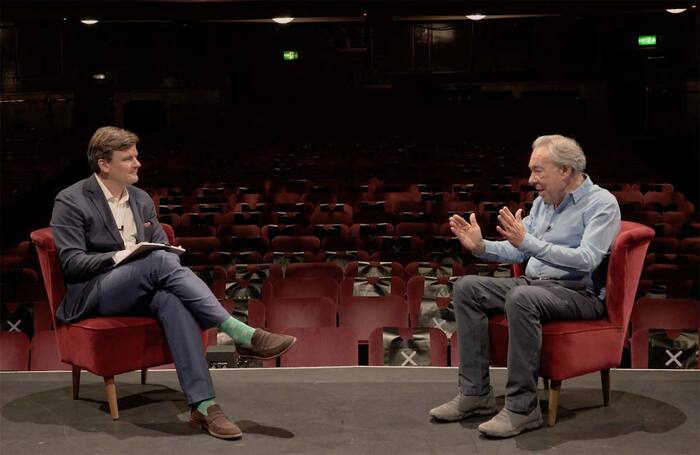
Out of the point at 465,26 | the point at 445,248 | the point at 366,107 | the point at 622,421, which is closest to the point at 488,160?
the point at 366,107

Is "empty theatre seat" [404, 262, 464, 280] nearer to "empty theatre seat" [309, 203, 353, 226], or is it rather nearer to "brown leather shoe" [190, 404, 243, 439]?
"empty theatre seat" [309, 203, 353, 226]

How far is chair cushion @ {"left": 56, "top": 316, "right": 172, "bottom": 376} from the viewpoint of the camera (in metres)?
2.50

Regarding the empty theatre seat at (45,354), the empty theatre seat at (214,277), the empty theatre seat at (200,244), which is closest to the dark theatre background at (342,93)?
the empty theatre seat at (200,244)

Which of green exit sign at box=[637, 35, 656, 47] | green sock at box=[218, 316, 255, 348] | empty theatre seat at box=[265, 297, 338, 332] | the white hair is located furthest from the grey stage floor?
green exit sign at box=[637, 35, 656, 47]

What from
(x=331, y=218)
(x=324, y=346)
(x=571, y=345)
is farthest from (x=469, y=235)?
(x=331, y=218)

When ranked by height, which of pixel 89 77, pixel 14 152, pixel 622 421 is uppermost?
pixel 89 77

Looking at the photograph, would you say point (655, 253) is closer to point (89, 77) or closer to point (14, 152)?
point (14, 152)

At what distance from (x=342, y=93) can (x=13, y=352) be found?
35.5ft

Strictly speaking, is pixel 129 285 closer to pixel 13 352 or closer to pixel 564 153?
pixel 13 352

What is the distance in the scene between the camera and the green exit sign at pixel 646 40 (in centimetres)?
1334

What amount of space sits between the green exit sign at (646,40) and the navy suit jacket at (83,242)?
1235cm

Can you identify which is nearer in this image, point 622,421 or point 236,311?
point 622,421

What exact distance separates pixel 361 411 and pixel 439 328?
0.96m

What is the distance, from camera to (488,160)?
34.6 ft
